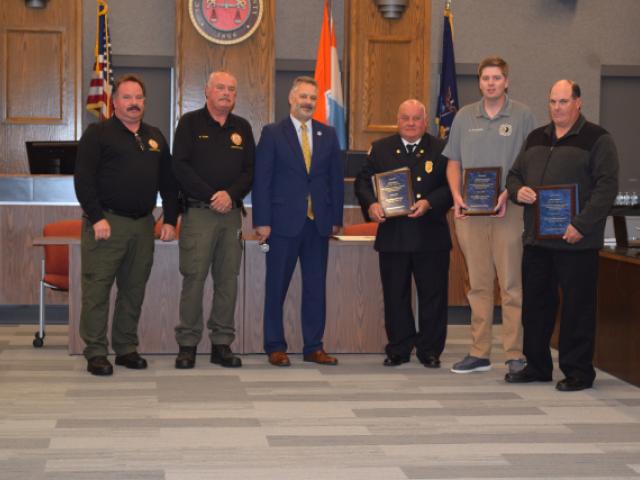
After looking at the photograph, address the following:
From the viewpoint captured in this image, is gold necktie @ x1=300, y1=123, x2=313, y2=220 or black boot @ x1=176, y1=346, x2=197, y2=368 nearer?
black boot @ x1=176, y1=346, x2=197, y2=368

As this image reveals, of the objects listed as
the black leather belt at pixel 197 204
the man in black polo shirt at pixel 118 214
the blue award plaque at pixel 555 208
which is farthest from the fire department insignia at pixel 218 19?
the blue award plaque at pixel 555 208

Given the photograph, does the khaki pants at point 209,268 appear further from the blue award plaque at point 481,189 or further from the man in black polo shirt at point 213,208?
the blue award plaque at point 481,189

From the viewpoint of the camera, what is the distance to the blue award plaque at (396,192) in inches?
221

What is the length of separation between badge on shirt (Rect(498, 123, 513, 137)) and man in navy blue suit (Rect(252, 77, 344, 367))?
100 cm

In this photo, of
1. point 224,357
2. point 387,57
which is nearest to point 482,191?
point 224,357

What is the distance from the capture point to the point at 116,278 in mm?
5668

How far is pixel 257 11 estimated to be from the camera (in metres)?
9.51

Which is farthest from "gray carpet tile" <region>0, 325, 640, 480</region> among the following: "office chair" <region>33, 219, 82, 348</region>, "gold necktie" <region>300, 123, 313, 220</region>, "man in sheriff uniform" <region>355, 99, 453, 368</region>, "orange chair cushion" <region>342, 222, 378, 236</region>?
"orange chair cushion" <region>342, 222, 378, 236</region>

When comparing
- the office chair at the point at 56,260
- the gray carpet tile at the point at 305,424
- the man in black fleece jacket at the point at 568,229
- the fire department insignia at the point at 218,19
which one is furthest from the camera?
the fire department insignia at the point at 218,19

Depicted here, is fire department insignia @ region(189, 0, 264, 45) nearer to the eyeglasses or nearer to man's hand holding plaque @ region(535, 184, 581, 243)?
the eyeglasses

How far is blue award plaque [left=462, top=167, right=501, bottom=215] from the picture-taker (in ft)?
17.4

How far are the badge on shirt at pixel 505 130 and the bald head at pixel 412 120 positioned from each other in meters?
0.52

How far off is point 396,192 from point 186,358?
152 centimetres

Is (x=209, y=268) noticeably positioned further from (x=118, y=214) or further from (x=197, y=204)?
(x=118, y=214)
